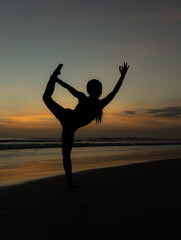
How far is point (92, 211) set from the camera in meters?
3.56

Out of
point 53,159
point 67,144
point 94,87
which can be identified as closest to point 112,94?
point 94,87

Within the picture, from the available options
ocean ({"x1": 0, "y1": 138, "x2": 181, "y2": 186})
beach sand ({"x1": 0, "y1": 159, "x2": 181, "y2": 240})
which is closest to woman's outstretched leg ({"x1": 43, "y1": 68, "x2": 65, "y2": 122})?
beach sand ({"x1": 0, "y1": 159, "x2": 181, "y2": 240})

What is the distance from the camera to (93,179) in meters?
6.46

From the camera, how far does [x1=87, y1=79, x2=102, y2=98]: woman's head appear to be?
17.1 ft

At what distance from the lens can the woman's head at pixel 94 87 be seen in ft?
17.1

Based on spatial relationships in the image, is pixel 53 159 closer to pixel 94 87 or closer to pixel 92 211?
pixel 94 87

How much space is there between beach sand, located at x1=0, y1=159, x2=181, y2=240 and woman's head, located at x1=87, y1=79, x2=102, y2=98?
1.71 metres

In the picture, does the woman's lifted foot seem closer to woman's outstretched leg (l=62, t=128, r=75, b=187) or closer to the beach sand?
woman's outstretched leg (l=62, t=128, r=75, b=187)

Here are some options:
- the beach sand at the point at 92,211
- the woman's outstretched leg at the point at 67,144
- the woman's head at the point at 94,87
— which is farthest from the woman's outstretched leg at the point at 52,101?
the beach sand at the point at 92,211

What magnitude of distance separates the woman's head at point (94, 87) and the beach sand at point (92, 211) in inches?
67.5

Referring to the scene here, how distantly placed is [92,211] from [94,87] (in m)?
2.36

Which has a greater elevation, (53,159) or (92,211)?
(53,159)

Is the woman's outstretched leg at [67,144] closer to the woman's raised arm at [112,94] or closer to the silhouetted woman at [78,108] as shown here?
the silhouetted woman at [78,108]

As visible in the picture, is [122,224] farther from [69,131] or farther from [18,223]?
[69,131]
